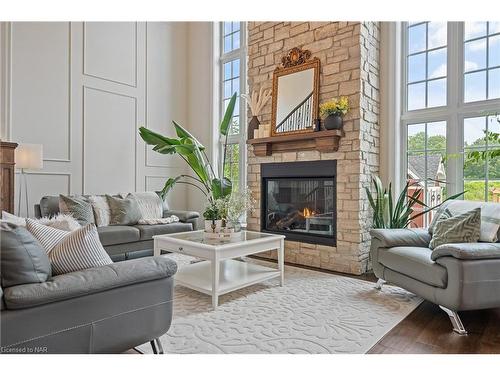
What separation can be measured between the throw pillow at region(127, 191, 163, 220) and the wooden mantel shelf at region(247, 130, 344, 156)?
1566 mm

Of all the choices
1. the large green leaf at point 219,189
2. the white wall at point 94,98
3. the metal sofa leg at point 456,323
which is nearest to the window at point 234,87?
the white wall at point 94,98

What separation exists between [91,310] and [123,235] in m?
2.47

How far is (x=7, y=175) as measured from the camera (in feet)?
12.8

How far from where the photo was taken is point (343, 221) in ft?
13.0

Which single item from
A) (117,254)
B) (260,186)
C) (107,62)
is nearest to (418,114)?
(260,186)

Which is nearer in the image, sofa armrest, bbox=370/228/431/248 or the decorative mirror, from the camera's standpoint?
sofa armrest, bbox=370/228/431/248

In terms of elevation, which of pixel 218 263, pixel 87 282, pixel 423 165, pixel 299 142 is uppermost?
pixel 299 142

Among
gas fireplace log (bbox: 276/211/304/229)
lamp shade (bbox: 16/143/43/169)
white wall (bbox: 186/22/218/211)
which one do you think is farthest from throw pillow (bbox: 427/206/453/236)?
lamp shade (bbox: 16/143/43/169)

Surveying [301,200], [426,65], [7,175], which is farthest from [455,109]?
[7,175]

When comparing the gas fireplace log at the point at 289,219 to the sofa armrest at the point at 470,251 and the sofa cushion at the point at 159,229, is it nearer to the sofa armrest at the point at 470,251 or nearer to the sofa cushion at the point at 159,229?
A: the sofa cushion at the point at 159,229

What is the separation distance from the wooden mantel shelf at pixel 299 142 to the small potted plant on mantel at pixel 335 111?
0.09m

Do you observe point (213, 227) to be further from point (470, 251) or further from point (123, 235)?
point (470, 251)

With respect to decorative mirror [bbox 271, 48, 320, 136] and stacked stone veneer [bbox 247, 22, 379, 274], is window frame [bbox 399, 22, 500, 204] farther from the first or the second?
decorative mirror [bbox 271, 48, 320, 136]

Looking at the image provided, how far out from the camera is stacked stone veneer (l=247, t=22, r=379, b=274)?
3.84 metres
